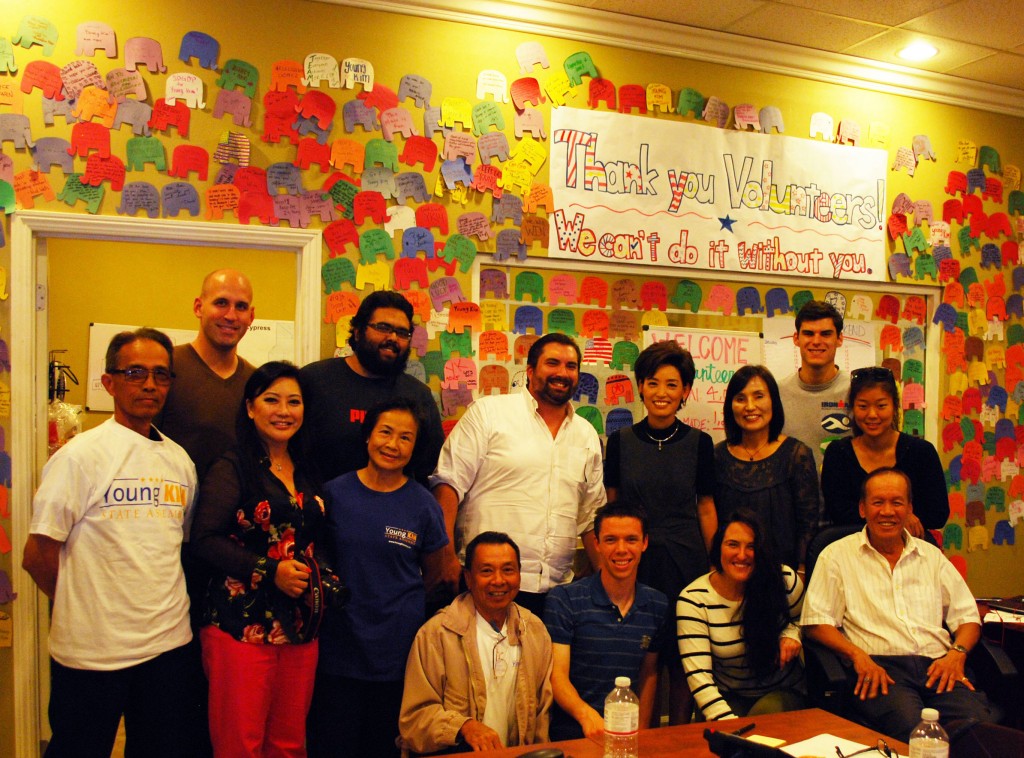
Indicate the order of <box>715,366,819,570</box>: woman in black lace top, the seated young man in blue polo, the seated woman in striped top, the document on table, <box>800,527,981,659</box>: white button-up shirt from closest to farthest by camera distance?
the document on table, the seated young man in blue polo, the seated woman in striped top, <box>800,527,981,659</box>: white button-up shirt, <box>715,366,819,570</box>: woman in black lace top

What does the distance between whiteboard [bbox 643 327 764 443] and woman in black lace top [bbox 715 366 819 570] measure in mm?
845

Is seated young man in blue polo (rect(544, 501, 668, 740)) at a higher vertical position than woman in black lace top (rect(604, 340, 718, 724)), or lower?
lower

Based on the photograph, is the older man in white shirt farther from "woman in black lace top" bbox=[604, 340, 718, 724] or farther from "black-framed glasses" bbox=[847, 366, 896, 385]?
"black-framed glasses" bbox=[847, 366, 896, 385]

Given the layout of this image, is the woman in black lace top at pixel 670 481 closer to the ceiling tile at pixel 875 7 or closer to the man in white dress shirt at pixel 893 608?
the man in white dress shirt at pixel 893 608

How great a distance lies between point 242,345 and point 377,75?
120 cm

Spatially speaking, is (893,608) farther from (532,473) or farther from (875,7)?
(875,7)

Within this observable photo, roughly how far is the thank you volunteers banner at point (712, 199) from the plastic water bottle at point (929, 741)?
233 cm

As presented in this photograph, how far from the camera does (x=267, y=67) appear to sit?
3.25 m

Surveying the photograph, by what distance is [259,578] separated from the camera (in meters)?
2.31

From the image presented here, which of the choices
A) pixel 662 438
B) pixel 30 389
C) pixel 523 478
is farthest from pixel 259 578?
pixel 662 438

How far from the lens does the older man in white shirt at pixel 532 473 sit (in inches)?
114

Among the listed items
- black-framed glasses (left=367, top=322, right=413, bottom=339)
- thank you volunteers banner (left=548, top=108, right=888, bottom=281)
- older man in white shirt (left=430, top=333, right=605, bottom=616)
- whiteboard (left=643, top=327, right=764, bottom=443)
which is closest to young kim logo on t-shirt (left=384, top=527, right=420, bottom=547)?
older man in white shirt (left=430, top=333, right=605, bottom=616)

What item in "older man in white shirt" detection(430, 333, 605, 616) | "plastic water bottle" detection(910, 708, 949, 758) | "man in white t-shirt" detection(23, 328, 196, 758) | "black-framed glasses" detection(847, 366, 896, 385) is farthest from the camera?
"black-framed glasses" detection(847, 366, 896, 385)

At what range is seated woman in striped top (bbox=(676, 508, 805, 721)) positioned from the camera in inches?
105
